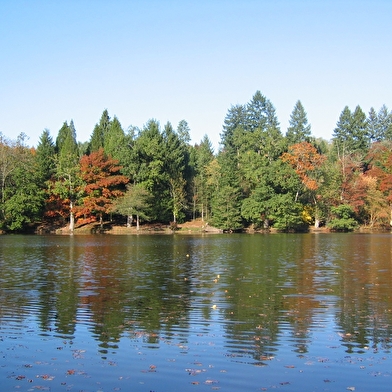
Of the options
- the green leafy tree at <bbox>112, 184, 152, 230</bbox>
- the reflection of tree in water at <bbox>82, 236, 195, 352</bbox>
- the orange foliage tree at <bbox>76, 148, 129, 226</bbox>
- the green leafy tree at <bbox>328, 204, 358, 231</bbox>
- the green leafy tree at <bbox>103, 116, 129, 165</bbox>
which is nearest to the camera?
the reflection of tree in water at <bbox>82, 236, 195, 352</bbox>

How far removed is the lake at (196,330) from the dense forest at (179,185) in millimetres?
48284

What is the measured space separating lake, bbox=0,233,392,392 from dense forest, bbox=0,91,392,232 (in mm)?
48284

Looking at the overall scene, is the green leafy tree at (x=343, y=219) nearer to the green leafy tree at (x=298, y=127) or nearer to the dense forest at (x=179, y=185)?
the dense forest at (x=179, y=185)

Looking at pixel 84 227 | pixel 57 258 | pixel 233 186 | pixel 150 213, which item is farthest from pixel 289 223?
pixel 57 258

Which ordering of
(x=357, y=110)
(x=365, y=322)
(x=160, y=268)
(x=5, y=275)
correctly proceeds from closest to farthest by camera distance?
(x=365, y=322), (x=5, y=275), (x=160, y=268), (x=357, y=110)

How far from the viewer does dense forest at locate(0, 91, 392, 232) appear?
7438cm

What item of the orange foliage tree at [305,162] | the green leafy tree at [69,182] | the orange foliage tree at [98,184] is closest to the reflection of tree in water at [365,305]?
the orange foliage tree at [98,184]

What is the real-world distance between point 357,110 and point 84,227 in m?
70.7

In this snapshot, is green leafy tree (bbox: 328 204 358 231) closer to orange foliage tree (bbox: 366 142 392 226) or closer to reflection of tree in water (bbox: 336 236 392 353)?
orange foliage tree (bbox: 366 142 392 226)

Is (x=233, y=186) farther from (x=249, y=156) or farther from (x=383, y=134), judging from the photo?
(x=383, y=134)

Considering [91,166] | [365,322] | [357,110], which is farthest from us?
[357,110]

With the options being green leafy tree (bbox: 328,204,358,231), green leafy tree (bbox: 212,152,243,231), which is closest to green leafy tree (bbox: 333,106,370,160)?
green leafy tree (bbox: 328,204,358,231)

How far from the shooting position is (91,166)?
3049 inches

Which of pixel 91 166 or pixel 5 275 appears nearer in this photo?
pixel 5 275
